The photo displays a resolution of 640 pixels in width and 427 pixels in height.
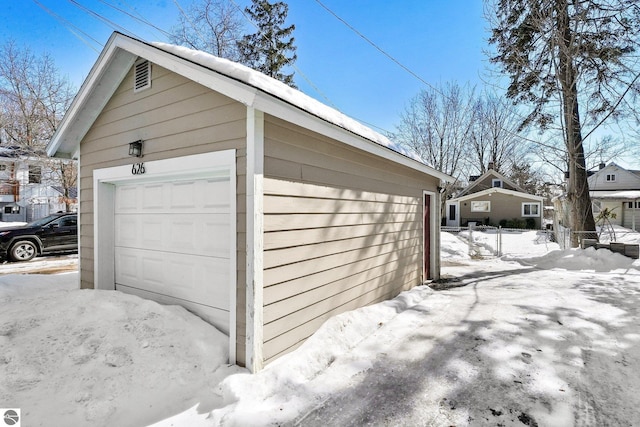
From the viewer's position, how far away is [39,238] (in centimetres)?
944

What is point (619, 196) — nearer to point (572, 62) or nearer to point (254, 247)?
point (572, 62)

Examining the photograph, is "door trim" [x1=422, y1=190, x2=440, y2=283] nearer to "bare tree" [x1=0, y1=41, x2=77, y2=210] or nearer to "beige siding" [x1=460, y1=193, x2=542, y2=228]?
"bare tree" [x1=0, y1=41, x2=77, y2=210]

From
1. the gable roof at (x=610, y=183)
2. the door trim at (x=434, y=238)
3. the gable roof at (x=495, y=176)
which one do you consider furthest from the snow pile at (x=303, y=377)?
the gable roof at (x=610, y=183)

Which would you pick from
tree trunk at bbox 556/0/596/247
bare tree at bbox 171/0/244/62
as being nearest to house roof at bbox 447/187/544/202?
tree trunk at bbox 556/0/596/247

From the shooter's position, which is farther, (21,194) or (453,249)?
(21,194)

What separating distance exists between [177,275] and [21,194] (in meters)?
25.1

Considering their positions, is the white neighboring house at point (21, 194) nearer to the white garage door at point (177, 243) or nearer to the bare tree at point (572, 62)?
the white garage door at point (177, 243)

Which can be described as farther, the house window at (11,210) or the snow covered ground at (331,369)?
the house window at (11,210)

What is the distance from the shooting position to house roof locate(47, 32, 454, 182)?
2.83 m

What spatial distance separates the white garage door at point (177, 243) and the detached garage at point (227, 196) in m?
0.02

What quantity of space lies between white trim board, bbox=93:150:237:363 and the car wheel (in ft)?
23.1

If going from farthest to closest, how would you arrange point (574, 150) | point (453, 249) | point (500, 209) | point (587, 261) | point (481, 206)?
point (481, 206) → point (500, 209) → point (453, 249) → point (574, 150) → point (587, 261)

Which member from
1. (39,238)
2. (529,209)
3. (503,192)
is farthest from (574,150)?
(39,238)

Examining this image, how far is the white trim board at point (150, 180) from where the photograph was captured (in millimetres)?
2941
